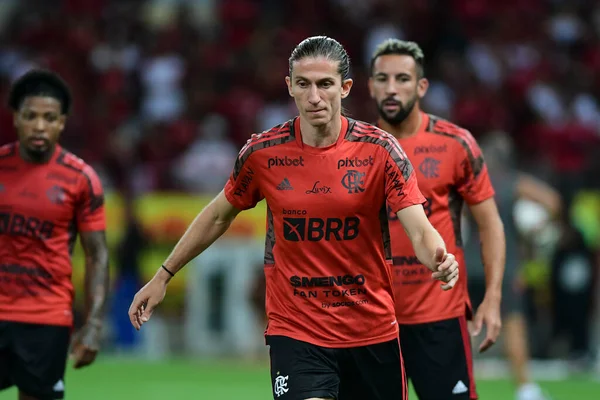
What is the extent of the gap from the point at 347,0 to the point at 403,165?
15.7 metres

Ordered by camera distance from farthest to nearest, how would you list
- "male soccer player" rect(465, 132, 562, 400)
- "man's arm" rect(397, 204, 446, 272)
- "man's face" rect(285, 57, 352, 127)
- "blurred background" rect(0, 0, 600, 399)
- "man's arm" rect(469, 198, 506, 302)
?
"blurred background" rect(0, 0, 600, 399), "male soccer player" rect(465, 132, 562, 400), "man's arm" rect(469, 198, 506, 302), "man's face" rect(285, 57, 352, 127), "man's arm" rect(397, 204, 446, 272)

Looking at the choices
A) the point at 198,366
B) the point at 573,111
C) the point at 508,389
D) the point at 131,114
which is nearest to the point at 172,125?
the point at 131,114

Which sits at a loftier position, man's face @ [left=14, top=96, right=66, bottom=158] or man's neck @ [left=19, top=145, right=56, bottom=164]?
man's face @ [left=14, top=96, right=66, bottom=158]

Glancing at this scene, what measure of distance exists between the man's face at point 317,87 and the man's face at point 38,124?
2.29 metres

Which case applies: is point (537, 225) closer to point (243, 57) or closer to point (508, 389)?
point (508, 389)

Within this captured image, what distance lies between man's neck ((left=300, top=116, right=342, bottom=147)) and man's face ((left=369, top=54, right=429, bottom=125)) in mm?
1384

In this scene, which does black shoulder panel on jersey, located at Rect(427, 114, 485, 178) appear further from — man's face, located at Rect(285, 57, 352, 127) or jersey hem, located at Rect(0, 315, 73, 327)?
jersey hem, located at Rect(0, 315, 73, 327)

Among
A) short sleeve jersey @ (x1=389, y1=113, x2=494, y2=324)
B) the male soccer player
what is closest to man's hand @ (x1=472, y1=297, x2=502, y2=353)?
short sleeve jersey @ (x1=389, y1=113, x2=494, y2=324)

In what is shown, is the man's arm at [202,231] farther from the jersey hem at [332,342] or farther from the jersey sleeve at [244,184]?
the jersey hem at [332,342]

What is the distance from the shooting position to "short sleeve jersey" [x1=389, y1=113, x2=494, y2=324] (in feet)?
25.1

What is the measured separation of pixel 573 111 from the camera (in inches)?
733

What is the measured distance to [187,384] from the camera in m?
13.7

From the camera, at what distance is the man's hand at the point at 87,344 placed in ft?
25.5

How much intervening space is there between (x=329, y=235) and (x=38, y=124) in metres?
2.52
